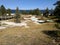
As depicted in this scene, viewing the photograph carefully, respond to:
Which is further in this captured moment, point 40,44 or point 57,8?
point 57,8

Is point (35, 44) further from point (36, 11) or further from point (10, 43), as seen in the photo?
point (36, 11)

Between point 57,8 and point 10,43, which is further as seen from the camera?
point 57,8

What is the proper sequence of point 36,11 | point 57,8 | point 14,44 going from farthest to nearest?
point 36,11 < point 57,8 < point 14,44

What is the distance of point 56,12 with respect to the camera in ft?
79.2

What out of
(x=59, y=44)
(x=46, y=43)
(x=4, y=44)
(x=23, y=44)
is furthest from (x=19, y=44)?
(x=59, y=44)

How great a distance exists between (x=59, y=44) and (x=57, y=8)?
24.5 ft

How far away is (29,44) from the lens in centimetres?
2000

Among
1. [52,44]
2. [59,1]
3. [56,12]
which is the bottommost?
[52,44]

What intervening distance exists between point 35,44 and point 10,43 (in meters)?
4.00

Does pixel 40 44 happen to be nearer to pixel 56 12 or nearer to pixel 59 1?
pixel 56 12

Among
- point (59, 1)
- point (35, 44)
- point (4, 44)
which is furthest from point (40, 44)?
point (59, 1)

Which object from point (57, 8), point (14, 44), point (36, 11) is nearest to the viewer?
Answer: point (14, 44)

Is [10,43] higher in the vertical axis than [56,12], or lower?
lower

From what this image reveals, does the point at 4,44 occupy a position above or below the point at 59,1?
below
